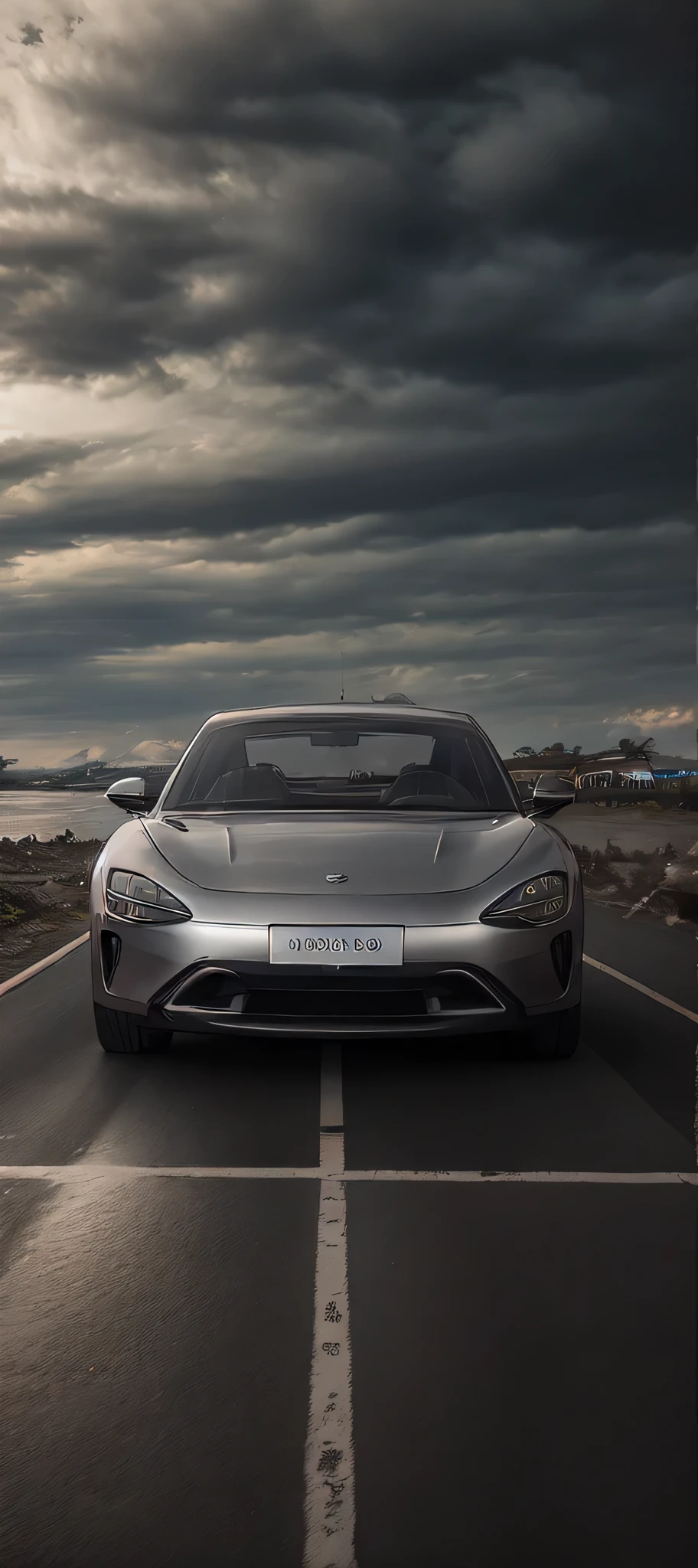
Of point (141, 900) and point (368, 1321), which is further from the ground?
point (141, 900)

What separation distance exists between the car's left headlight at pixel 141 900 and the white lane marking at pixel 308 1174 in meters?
1.20

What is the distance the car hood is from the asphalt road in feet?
2.96

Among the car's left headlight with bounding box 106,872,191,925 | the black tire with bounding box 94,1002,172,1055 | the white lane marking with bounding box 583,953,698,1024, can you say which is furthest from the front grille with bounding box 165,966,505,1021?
the white lane marking with bounding box 583,953,698,1024

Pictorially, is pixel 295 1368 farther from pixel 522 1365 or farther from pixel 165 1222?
pixel 165 1222

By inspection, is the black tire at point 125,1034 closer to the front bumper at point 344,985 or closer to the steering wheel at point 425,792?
the front bumper at point 344,985

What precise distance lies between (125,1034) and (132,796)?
1544 mm

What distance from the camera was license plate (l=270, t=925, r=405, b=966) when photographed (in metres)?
4.99

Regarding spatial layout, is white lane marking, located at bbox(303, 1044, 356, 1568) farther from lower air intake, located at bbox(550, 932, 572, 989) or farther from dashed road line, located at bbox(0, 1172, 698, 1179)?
lower air intake, located at bbox(550, 932, 572, 989)

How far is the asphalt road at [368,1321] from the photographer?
2.21 meters

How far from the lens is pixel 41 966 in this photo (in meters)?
9.31

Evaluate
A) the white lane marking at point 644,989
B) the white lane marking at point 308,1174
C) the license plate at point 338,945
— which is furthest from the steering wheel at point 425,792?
the white lane marking at point 308,1174

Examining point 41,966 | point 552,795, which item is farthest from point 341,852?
point 41,966

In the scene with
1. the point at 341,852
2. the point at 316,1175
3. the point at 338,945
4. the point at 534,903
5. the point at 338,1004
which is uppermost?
the point at 341,852

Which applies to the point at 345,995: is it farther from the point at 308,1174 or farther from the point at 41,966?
the point at 41,966
